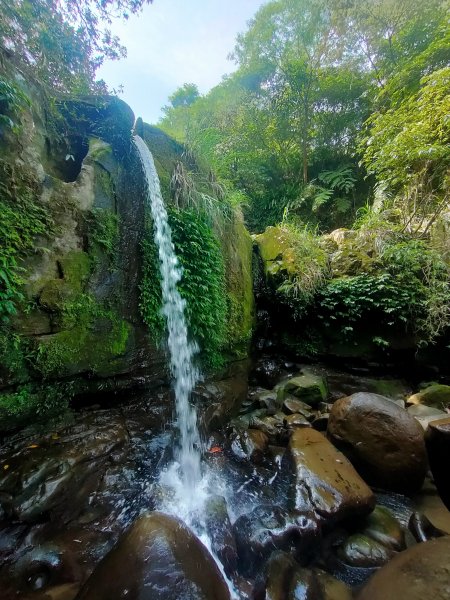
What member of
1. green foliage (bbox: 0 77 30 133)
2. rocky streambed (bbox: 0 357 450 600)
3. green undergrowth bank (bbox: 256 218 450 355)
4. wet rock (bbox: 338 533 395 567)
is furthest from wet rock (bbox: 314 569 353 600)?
green foliage (bbox: 0 77 30 133)

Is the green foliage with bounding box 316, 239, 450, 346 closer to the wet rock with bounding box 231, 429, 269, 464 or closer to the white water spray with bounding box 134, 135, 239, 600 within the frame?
the wet rock with bounding box 231, 429, 269, 464

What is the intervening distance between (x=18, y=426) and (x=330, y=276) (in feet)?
17.2

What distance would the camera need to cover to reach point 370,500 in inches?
91.4

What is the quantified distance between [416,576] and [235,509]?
1.43 metres

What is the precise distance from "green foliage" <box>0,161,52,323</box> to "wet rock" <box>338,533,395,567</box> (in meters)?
3.36

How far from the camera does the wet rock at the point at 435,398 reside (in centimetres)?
388

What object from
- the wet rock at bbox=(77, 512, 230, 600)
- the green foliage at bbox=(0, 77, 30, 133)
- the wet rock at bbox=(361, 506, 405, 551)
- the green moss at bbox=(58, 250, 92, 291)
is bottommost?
the wet rock at bbox=(361, 506, 405, 551)

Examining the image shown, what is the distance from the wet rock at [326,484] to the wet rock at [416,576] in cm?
52

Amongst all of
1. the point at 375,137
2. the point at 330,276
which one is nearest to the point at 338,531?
the point at 330,276

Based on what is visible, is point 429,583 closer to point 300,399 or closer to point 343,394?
point 300,399

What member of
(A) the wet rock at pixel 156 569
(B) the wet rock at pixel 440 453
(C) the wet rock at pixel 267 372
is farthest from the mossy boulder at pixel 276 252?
(A) the wet rock at pixel 156 569

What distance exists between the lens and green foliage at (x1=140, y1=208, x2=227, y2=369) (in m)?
3.52

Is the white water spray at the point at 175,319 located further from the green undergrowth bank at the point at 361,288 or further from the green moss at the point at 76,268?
the green undergrowth bank at the point at 361,288

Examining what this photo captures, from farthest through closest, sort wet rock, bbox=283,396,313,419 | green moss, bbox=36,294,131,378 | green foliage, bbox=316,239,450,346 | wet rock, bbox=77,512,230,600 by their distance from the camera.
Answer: green foliage, bbox=316,239,450,346, wet rock, bbox=283,396,313,419, green moss, bbox=36,294,131,378, wet rock, bbox=77,512,230,600
